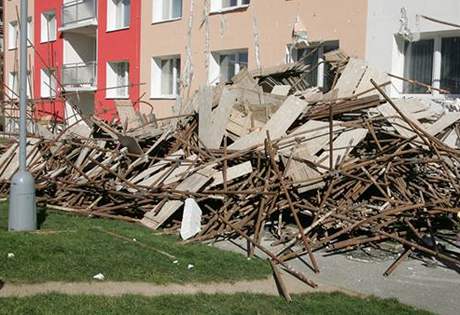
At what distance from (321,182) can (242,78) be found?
4.33 m

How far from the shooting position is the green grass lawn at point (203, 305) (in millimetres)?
5180

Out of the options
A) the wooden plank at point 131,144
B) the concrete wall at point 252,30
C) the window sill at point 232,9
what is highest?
the window sill at point 232,9

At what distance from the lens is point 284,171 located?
8500mm

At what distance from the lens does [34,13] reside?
110 ft

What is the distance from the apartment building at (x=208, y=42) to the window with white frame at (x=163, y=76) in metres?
0.04

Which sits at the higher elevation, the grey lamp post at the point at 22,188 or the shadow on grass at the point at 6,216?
the grey lamp post at the point at 22,188

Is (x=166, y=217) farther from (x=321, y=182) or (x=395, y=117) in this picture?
(x=395, y=117)

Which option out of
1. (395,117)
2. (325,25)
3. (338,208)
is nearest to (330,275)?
(338,208)

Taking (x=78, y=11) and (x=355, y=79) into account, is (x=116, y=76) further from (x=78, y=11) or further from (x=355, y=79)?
(x=355, y=79)

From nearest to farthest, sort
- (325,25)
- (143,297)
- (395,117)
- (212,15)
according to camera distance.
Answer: (143,297) < (395,117) < (325,25) < (212,15)

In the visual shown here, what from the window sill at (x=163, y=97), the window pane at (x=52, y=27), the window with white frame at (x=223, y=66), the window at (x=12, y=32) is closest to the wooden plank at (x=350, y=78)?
the window with white frame at (x=223, y=66)

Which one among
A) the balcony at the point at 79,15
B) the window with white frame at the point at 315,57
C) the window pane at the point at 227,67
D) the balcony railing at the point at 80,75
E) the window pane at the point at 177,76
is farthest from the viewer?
the balcony railing at the point at 80,75

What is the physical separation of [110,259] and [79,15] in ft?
79.5

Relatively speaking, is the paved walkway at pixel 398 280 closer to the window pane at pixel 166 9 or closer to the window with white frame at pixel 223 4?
the window with white frame at pixel 223 4
